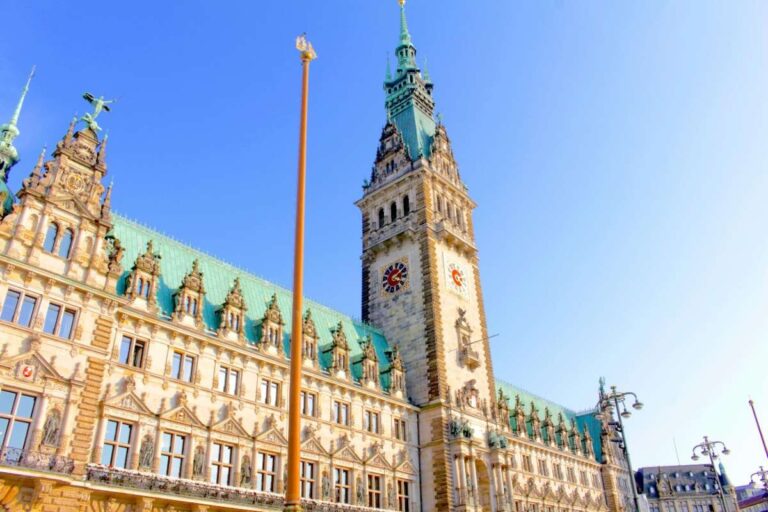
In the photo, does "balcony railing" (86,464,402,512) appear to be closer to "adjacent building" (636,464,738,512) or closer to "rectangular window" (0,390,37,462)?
"rectangular window" (0,390,37,462)

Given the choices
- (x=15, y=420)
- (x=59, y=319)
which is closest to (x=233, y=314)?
(x=59, y=319)

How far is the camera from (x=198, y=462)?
35.6 metres

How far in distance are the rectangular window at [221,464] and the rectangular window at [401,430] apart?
16639mm

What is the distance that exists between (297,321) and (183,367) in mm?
21835

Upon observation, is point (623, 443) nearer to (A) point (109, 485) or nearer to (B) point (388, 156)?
(A) point (109, 485)

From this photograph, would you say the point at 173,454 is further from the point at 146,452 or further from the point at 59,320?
the point at 59,320

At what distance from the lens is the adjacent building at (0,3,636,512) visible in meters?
30.1

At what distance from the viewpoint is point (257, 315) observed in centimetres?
4722

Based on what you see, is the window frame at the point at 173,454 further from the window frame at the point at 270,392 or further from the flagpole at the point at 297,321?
the flagpole at the point at 297,321

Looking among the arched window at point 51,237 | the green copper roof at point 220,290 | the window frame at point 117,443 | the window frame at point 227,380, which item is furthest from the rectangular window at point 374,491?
the arched window at point 51,237

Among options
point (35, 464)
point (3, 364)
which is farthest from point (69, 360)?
point (35, 464)

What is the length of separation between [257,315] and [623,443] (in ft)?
86.7

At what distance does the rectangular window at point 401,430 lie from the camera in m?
50.6

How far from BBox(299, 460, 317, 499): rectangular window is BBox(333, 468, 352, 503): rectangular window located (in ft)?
6.16
